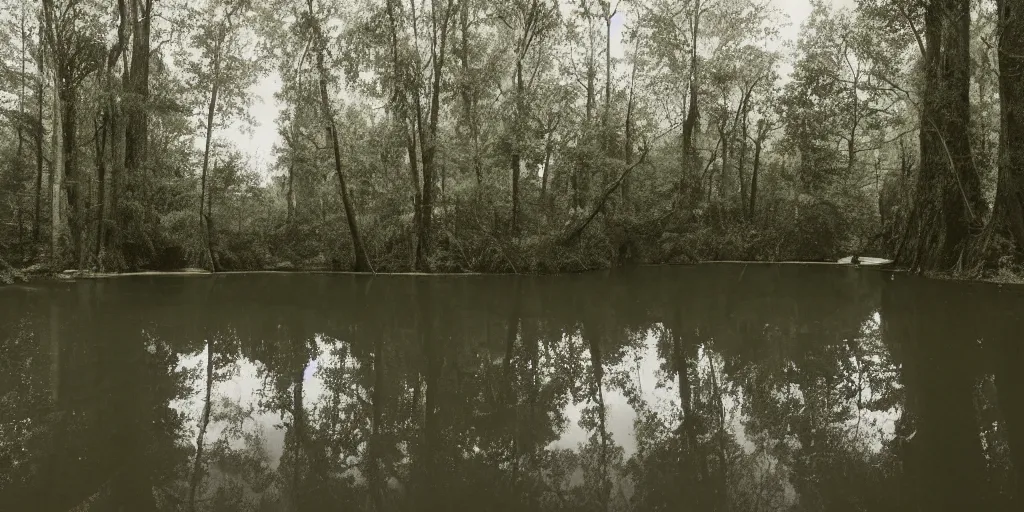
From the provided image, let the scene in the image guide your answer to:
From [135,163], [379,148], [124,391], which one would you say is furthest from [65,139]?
[124,391]

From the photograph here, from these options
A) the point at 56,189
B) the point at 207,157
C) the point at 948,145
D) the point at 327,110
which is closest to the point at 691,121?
the point at 948,145

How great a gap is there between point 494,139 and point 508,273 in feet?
17.1

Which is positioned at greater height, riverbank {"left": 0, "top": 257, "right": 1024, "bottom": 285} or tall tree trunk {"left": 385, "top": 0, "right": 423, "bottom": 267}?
tall tree trunk {"left": 385, "top": 0, "right": 423, "bottom": 267}

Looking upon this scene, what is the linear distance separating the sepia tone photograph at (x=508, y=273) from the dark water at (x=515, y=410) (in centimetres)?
4

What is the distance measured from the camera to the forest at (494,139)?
55.1 feet

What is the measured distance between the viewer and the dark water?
11.3ft

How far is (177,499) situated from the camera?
3.34 m

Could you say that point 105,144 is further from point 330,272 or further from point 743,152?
point 743,152

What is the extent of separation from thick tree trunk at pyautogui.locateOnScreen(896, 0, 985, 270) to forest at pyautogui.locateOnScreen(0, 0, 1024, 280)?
0.07m

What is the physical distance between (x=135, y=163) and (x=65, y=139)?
8.11ft

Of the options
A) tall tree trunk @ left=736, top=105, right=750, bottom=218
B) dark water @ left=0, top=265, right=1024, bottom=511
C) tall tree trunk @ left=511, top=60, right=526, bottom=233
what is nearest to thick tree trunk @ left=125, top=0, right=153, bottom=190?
dark water @ left=0, top=265, right=1024, bottom=511

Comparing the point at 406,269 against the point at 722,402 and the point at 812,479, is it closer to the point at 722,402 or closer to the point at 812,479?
the point at 722,402

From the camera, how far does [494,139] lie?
68.8 feet

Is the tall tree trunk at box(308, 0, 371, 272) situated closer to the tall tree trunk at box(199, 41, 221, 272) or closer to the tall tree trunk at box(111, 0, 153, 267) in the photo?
the tall tree trunk at box(199, 41, 221, 272)
